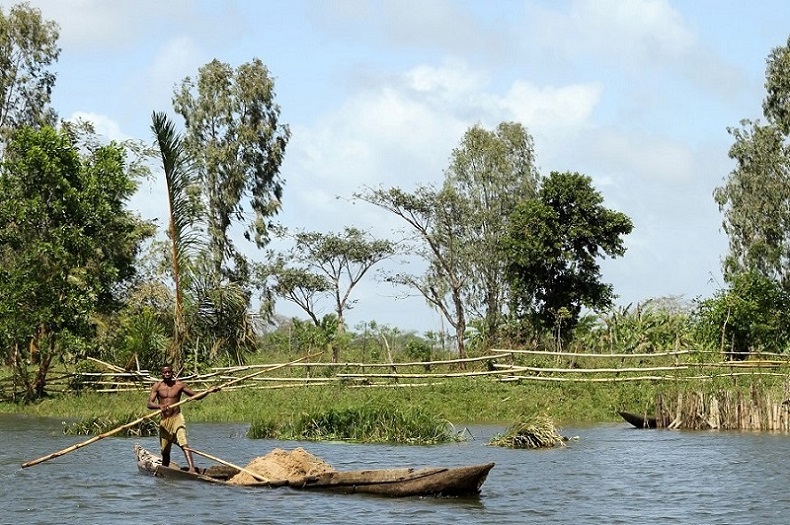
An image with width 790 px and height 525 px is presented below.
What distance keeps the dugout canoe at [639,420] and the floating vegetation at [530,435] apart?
168 inches

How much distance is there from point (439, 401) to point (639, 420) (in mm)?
4969

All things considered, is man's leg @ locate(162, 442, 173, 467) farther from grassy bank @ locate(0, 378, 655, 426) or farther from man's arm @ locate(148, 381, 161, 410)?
grassy bank @ locate(0, 378, 655, 426)

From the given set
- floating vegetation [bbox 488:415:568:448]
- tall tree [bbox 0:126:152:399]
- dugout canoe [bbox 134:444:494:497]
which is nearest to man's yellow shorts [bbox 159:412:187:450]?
dugout canoe [bbox 134:444:494:497]

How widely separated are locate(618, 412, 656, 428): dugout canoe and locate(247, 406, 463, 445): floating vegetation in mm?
4264

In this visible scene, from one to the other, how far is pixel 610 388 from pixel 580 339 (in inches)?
340

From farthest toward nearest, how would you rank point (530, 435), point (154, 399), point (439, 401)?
1. point (439, 401)
2. point (530, 435)
3. point (154, 399)

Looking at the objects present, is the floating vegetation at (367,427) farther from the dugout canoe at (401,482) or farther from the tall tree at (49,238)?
the tall tree at (49,238)

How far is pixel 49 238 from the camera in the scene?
28.9m

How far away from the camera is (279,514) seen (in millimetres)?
13203

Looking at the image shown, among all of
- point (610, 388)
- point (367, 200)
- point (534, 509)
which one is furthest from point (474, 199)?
point (534, 509)

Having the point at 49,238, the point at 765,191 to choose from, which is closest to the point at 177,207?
the point at 49,238

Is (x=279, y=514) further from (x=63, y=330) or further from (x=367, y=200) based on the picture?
(x=367, y=200)

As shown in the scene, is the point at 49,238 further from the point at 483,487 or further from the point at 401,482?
the point at 401,482

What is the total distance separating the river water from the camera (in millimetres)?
13180
